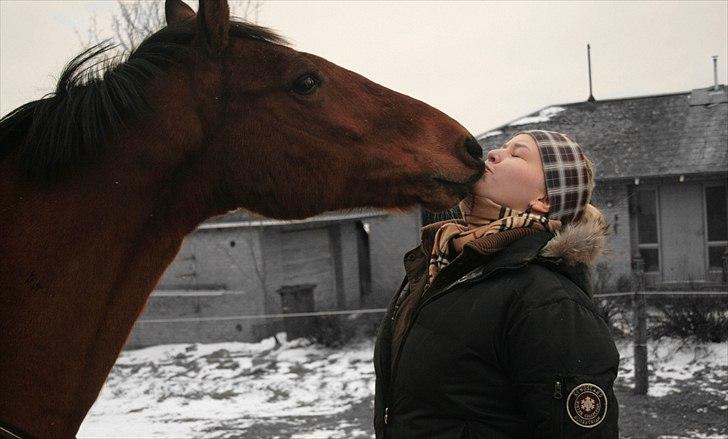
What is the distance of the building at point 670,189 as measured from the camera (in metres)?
13.0

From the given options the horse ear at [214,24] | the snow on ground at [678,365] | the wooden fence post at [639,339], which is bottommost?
the snow on ground at [678,365]

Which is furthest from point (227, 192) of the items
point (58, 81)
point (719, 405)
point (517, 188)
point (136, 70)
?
point (719, 405)

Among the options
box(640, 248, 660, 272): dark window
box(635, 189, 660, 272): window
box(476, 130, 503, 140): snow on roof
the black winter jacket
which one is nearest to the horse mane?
the black winter jacket

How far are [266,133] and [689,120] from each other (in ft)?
46.7

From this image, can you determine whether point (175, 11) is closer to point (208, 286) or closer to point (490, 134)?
point (208, 286)

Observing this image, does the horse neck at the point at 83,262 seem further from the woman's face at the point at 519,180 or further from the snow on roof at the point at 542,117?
the snow on roof at the point at 542,117

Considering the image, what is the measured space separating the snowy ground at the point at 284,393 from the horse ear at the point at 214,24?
465 centimetres

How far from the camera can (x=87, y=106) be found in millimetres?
1671

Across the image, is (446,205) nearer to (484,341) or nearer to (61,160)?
(484,341)

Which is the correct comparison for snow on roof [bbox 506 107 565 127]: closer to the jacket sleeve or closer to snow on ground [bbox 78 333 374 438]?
snow on ground [bbox 78 333 374 438]

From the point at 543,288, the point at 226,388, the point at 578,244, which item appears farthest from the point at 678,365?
the point at 543,288

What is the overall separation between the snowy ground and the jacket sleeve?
14.9ft

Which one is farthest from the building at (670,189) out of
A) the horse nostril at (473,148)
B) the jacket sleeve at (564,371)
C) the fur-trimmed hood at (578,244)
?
the jacket sleeve at (564,371)

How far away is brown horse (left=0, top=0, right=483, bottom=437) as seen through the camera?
1616 millimetres
